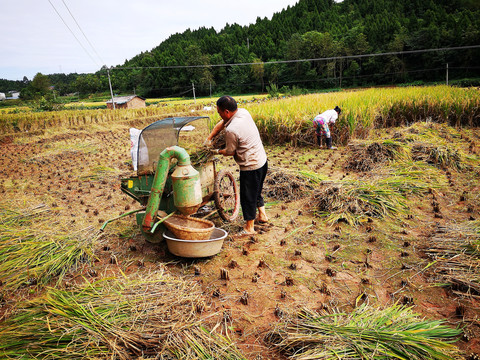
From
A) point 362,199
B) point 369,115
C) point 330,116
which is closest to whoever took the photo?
point 362,199

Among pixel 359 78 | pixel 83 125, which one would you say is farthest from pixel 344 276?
pixel 359 78

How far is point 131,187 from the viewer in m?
3.60

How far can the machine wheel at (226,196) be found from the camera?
3930mm

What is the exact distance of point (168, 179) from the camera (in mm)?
3336

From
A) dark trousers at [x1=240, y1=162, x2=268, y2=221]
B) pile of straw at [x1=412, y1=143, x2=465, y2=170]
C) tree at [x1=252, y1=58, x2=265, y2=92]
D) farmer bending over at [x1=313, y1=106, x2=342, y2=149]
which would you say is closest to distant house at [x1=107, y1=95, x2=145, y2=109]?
tree at [x1=252, y1=58, x2=265, y2=92]

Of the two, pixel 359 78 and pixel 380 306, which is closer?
pixel 380 306

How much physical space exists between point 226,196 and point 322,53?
6259 centimetres

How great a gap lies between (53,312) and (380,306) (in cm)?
272

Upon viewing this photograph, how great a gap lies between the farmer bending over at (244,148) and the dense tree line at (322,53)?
68.5 feet

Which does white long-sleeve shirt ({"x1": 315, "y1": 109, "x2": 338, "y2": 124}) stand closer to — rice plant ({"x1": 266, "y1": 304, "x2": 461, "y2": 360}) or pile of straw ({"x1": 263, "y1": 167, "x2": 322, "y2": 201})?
pile of straw ({"x1": 263, "y1": 167, "x2": 322, "y2": 201})

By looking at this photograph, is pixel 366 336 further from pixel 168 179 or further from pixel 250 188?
pixel 168 179

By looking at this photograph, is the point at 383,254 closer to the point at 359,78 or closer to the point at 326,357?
the point at 326,357

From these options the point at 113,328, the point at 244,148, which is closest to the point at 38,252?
the point at 113,328

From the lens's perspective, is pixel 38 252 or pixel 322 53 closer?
pixel 38 252
